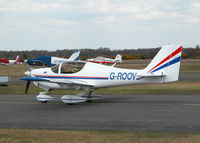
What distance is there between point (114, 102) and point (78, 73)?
2.01 meters

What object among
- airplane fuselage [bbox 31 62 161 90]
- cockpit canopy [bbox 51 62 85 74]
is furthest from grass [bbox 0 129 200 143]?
cockpit canopy [bbox 51 62 85 74]

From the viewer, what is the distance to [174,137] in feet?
26.9

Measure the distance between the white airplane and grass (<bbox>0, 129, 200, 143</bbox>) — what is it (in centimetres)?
489

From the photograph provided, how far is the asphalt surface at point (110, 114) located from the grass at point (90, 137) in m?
0.69

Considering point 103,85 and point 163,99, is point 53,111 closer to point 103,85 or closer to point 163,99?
point 103,85

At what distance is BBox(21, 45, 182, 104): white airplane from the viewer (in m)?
14.1

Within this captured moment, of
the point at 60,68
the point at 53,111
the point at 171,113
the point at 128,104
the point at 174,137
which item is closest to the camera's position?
the point at 174,137

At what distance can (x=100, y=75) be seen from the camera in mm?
14812

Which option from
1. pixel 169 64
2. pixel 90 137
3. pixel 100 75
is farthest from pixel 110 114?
pixel 169 64

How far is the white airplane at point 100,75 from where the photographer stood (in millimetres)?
14133

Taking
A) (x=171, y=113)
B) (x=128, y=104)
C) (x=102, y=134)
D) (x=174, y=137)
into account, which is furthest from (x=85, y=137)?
(x=128, y=104)

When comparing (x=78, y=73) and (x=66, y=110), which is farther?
(x=78, y=73)

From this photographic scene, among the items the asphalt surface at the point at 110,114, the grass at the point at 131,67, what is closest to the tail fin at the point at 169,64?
the asphalt surface at the point at 110,114

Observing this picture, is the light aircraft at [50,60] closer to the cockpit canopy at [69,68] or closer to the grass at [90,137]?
the cockpit canopy at [69,68]
